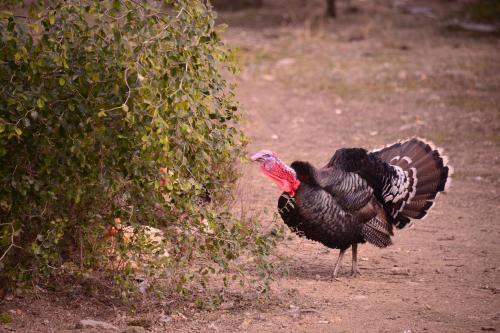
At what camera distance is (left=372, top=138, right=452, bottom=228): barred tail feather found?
241 inches

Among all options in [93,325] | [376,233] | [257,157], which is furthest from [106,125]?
[376,233]

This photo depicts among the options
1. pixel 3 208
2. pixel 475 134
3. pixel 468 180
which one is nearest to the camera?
pixel 3 208

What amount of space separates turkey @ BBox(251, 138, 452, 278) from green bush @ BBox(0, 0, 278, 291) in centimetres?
82

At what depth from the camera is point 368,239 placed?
593 centimetres

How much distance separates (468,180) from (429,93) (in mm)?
3712

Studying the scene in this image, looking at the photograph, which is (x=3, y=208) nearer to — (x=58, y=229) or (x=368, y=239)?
(x=58, y=229)

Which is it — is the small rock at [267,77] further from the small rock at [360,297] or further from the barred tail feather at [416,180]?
the small rock at [360,297]

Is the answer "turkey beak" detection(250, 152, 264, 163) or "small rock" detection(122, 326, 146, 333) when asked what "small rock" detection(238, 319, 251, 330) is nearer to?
"small rock" detection(122, 326, 146, 333)

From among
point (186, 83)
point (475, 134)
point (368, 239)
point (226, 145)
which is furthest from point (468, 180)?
point (186, 83)

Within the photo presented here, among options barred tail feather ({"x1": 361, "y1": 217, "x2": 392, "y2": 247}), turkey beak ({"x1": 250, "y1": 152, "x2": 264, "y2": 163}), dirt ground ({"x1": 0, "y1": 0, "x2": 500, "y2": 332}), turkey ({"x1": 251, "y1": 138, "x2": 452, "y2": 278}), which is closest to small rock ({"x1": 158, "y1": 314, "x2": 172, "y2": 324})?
dirt ground ({"x1": 0, "y1": 0, "x2": 500, "y2": 332})

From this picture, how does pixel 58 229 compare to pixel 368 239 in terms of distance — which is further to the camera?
pixel 368 239

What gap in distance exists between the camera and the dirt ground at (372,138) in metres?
5.17

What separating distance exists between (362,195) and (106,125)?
2144mm

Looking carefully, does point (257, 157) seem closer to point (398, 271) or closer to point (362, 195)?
point (362, 195)
